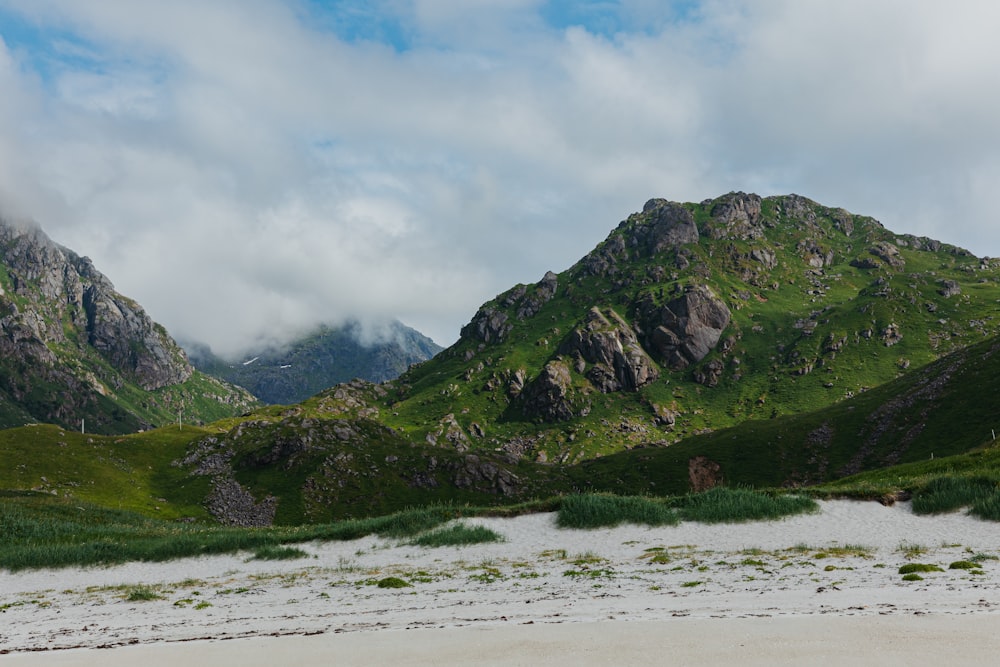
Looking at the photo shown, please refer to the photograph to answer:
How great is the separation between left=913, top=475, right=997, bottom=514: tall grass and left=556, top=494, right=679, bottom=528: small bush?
1663 cm

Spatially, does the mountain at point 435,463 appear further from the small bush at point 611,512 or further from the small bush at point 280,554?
the small bush at point 611,512

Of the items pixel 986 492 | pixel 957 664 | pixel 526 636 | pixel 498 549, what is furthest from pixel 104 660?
pixel 986 492

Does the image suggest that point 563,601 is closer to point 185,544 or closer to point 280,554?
point 280,554

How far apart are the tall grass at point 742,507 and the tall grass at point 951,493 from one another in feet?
22.4

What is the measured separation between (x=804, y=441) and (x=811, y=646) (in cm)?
17929

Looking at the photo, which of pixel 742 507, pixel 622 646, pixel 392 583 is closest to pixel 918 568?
pixel 622 646

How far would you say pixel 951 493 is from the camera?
129 ft

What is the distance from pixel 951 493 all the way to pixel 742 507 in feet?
45.3

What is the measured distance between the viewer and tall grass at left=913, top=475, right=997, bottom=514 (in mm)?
38188

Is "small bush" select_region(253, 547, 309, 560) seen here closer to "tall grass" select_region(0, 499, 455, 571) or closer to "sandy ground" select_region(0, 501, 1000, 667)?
"sandy ground" select_region(0, 501, 1000, 667)

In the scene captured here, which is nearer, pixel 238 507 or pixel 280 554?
pixel 280 554

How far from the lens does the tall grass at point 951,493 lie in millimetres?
38188

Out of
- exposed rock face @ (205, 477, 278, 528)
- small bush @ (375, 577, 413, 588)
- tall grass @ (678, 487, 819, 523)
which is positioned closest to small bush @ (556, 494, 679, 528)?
tall grass @ (678, 487, 819, 523)

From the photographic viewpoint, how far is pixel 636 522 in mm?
41094
